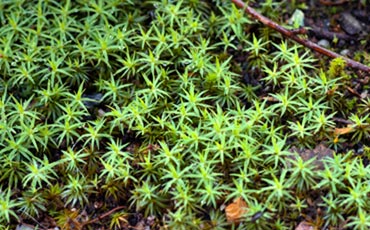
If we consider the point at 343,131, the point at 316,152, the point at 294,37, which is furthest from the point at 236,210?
the point at 294,37

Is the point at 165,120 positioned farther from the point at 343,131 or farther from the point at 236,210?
the point at 343,131

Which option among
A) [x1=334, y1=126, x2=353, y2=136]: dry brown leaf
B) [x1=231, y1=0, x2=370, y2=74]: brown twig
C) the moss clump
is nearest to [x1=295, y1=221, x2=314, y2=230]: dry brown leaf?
the moss clump

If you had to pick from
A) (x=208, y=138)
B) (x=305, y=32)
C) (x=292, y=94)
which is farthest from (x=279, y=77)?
(x=208, y=138)

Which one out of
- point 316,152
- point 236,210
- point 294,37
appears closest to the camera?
point 236,210

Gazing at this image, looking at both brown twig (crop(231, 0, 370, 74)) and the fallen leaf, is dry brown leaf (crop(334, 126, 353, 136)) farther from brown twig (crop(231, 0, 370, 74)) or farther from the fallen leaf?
brown twig (crop(231, 0, 370, 74))

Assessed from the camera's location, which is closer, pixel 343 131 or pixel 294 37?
pixel 343 131

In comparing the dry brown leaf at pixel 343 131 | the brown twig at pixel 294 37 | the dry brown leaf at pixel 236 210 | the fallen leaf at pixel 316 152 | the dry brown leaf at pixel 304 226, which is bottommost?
the dry brown leaf at pixel 304 226

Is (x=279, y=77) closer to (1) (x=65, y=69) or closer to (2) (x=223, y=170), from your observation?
(2) (x=223, y=170)

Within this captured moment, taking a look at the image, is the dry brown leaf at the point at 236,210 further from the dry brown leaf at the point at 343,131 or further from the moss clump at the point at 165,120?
the dry brown leaf at the point at 343,131

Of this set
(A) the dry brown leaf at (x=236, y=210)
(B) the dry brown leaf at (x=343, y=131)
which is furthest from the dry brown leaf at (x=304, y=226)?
(B) the dry brown leaf at (x=343, y=131)
